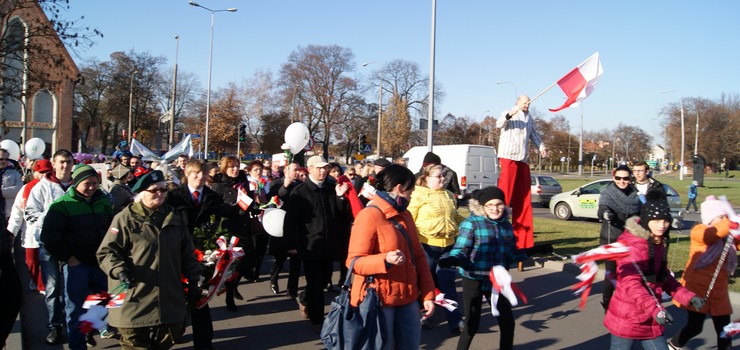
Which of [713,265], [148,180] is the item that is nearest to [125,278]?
[148,180]

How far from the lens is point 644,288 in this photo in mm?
3953

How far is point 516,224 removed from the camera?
8633 millimetres

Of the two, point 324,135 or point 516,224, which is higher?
point 324,135

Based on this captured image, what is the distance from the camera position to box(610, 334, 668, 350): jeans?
154 inches

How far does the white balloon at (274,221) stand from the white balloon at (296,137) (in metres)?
3.76

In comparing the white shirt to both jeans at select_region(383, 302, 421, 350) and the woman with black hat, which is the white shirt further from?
jeans at select_region(383, 302, 421, 350)

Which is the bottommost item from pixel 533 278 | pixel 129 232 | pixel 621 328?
pixel 533 278

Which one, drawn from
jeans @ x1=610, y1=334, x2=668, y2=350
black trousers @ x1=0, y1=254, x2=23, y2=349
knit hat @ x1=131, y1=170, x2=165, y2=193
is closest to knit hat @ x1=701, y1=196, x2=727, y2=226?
jeans @ x1=610, y1=334, x2=668, y2=350

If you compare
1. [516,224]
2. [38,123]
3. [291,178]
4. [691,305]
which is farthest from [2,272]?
[38,123]

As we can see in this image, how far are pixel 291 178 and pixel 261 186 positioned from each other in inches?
65.7

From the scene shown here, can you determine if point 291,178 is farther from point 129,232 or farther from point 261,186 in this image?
point 129,232

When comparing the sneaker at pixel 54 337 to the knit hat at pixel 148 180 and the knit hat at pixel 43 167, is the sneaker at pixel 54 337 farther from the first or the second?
the knit hat at pixel 148 180

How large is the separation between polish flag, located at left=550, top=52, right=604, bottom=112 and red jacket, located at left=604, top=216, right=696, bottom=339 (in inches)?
154

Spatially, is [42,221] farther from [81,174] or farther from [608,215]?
[608,215]
